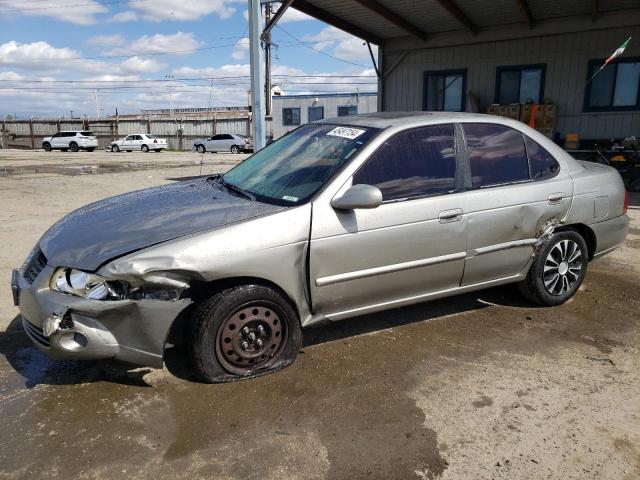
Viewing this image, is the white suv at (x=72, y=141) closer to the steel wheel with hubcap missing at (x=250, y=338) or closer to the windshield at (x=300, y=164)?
the windshield at (x=300, y=164)

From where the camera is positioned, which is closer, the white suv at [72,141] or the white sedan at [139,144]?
the white sedan at [139,144]

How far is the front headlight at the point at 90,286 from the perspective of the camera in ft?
9.06

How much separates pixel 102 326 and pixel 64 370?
88cm

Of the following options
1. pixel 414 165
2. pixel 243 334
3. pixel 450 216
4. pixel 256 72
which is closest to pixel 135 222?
pixel 243 334

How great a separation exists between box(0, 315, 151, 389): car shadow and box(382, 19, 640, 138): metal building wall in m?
12.8

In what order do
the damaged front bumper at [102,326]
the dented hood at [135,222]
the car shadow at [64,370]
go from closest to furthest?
1. the damaged front bumper at [102,326]
2. the dented hood at [135,222]
3. the car shadow at [64,370]

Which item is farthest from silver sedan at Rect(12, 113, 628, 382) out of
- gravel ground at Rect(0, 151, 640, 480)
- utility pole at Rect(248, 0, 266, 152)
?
utility pole at Rect(248, 0, 266, 152)

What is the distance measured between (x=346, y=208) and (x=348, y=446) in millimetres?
1405

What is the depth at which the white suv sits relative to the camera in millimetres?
39312

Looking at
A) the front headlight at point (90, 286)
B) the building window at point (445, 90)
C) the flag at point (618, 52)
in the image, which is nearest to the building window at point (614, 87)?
the flag at point (618, 52)

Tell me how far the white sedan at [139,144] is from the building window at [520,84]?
3084 cm

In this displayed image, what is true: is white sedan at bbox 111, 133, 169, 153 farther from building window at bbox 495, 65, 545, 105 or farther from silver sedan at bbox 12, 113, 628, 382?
silver sedan at bbox 12, 113, 628, 382

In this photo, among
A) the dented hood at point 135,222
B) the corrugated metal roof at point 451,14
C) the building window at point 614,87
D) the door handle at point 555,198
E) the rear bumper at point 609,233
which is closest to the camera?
the dented hood at point 135,222

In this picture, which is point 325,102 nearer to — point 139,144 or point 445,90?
point 139,144
